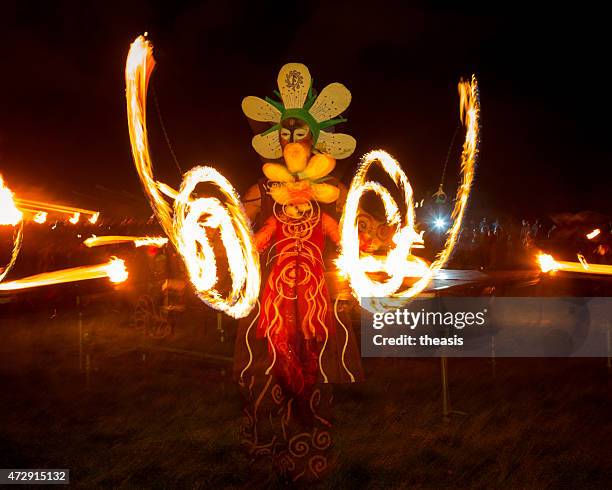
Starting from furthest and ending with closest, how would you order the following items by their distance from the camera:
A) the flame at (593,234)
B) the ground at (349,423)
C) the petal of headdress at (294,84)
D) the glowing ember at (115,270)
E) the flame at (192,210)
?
the flame at (593,234) → the glowing ember at (115,270) → the ground at (349,423) → the petal of headdress at (294,84) → the flame at (192,210)

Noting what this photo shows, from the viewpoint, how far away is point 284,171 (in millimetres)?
4297

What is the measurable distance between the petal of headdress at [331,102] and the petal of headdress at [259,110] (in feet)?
0.97

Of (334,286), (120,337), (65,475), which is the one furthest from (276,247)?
(120,337)

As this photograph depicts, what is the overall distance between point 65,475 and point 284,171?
10.4 ft

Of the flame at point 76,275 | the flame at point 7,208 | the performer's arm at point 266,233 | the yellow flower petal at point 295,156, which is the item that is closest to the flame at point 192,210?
the performer's arm at point 266,233

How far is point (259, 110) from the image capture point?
449 centimetres

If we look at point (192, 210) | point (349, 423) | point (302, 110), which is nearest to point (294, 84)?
point (302, 110)

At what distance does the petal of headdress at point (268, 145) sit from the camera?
4523mm

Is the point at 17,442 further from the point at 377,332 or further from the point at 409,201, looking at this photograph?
the point at 377,332

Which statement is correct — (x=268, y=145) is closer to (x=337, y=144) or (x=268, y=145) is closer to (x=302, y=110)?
(x=302, y=110)

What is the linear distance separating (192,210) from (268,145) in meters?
0.82

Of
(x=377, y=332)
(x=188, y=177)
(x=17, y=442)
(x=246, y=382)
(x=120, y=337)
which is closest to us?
(x=188, y=177)

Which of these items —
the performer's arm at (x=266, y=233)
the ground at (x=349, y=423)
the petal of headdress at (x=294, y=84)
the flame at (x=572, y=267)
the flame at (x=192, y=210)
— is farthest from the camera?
the flame at (x=572, y=267)

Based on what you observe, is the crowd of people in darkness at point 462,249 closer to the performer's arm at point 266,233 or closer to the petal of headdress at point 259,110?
the performer's arm at point 266,233
